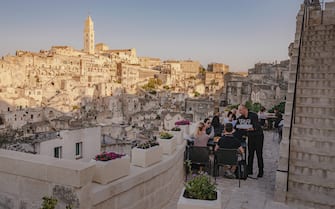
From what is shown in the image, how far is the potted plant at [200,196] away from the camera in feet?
11.8

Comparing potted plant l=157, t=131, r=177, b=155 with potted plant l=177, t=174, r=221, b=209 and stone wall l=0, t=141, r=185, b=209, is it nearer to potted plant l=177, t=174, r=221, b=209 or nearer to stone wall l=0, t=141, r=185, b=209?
stone wall l=0, t=141, r=185, b=209

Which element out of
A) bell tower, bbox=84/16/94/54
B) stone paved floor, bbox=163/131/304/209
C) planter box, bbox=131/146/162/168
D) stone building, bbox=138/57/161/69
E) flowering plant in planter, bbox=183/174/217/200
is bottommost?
stone paved floor, bbox=163/131/304/209

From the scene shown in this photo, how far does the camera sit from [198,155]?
6.79 m

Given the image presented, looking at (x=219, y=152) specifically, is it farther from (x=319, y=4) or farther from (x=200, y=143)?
(x=319, y=4)

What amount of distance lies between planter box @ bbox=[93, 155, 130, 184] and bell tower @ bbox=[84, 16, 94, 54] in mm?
128091

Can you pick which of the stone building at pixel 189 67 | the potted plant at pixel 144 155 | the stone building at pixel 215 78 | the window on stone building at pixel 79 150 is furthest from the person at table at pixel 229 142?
the stone building at pixel 189 67

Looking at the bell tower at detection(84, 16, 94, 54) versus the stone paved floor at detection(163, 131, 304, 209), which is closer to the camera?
the stone paved floor at detection(163, 131, 304, 209)

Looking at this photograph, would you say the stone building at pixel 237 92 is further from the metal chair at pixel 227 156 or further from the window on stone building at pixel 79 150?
the metal chair at pixel 227 156

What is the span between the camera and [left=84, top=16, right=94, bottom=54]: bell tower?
126 meters

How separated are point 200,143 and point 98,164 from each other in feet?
12.0

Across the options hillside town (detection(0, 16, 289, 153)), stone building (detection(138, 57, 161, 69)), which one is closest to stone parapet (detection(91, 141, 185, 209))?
hillside town (detection(0, 16, 289, 153))

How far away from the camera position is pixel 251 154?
23.6ft

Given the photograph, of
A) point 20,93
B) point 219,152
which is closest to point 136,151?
point 219,152

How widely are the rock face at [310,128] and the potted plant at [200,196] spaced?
237 cm
